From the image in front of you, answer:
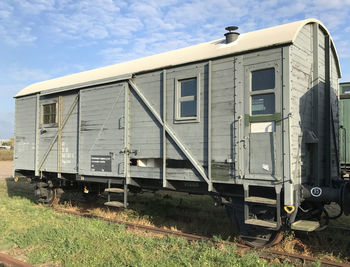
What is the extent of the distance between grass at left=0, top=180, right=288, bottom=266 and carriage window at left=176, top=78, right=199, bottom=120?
2789 millimetres

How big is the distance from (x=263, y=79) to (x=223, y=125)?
1.24 m

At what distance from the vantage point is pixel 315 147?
6.76 metres

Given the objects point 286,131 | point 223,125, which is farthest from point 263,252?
point 223,125

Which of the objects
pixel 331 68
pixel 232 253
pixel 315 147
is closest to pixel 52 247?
pixel 232 253

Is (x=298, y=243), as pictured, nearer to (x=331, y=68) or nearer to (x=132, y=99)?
(x=331, y=68)

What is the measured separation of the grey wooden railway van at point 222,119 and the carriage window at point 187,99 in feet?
0.08

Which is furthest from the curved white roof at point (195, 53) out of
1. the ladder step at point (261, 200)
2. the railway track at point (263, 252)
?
the railway track at point (263, 252)

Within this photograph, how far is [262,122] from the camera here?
20.2 feet

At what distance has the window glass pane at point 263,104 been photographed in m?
6.07

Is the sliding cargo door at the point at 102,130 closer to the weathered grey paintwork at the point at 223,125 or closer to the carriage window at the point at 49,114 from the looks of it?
the weathered grey paintwork at the point at 223,125

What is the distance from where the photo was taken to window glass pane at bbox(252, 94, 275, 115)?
19.9 feet

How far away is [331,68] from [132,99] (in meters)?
Answer: 5.14

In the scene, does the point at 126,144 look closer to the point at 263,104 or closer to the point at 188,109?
the point at 188,109

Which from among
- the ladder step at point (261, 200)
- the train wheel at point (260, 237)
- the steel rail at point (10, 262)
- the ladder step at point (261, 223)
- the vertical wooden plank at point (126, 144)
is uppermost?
the vertical wooden plank at point (126, 144)
